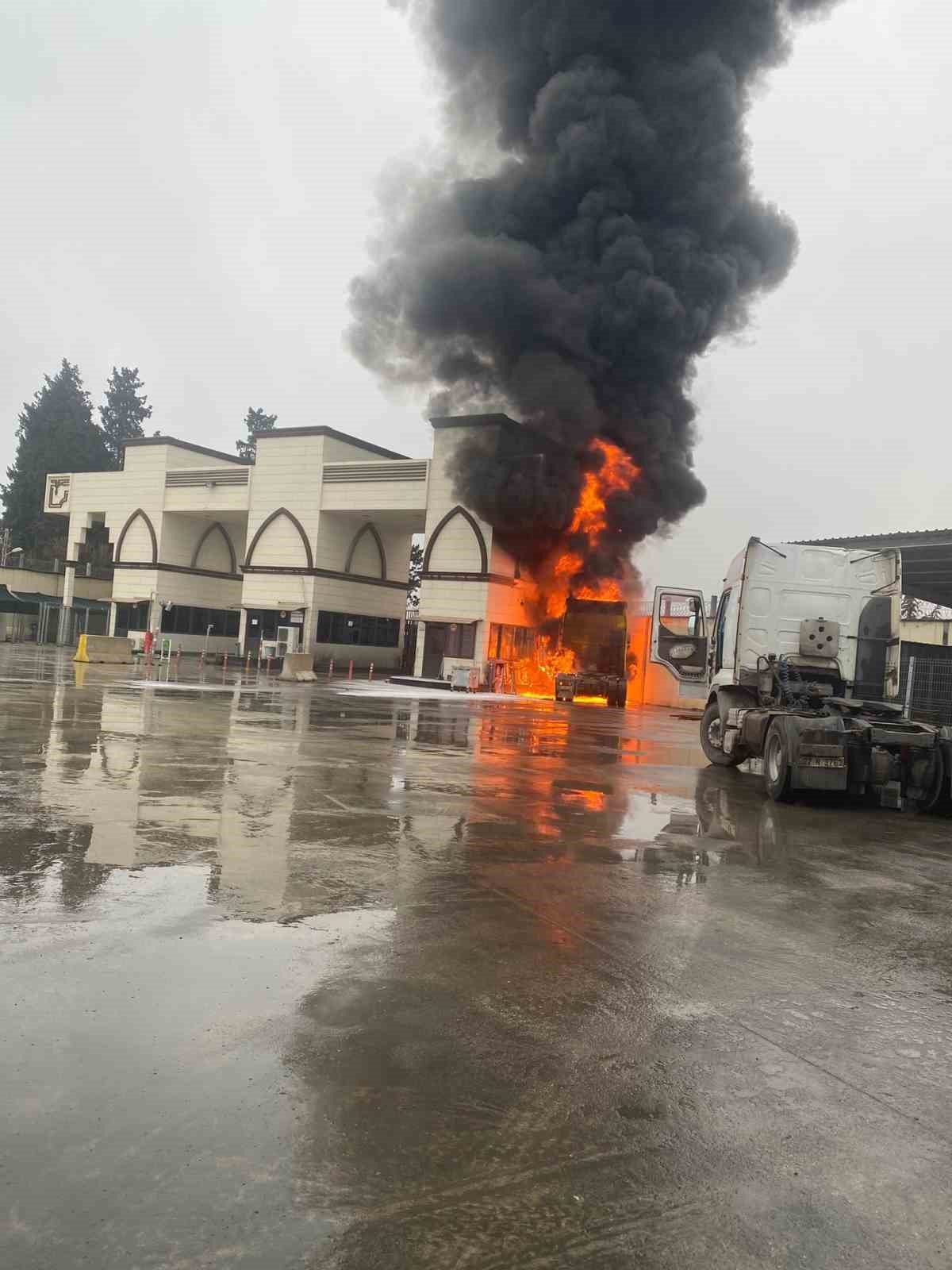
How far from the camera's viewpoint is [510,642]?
37.9 metres

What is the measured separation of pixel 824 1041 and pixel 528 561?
33.8 m

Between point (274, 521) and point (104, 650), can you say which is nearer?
point (104, 650)

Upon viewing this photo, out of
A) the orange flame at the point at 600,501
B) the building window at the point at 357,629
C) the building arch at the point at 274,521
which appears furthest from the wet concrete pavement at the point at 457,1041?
the building window at the point at 357,629

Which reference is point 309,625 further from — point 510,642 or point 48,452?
point 48,452

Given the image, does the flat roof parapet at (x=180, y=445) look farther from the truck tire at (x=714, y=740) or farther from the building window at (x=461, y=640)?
the truck tire at (x=714, y=740)

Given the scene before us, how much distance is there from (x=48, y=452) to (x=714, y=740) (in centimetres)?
7165

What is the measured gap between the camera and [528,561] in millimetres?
37500

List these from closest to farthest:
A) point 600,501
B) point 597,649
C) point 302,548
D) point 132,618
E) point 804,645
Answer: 1. point 804,645
2. point 597,649
3. point 600,501
4. point 302,548
5. point 132,618

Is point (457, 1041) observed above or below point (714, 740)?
below

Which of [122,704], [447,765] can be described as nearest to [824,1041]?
[447,765]

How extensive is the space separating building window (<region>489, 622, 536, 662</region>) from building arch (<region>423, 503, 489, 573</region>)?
255cm

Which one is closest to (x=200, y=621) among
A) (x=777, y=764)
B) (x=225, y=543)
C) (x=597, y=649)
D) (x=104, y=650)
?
(x=225, y=543)

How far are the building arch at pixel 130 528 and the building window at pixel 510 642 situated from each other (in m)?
19.2

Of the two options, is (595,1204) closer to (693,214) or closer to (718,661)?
(718,661)
